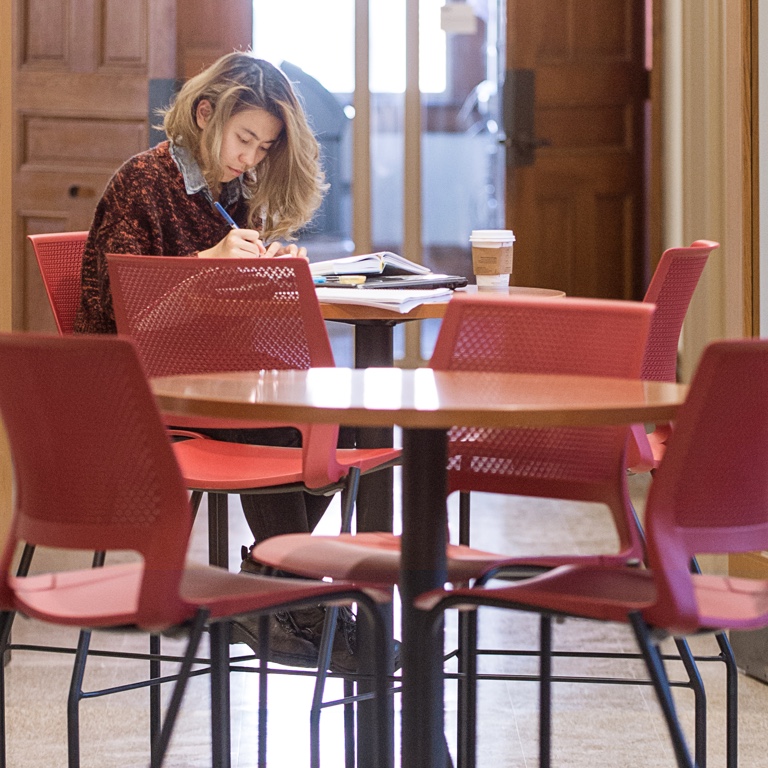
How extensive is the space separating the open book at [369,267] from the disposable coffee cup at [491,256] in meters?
0.11

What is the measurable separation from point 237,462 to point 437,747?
2.61 feet

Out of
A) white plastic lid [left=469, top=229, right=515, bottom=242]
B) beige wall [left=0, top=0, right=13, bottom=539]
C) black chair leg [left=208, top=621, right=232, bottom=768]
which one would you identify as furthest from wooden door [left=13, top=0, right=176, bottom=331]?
black chair leg [left=208, top=621, right=232, bottom=768]

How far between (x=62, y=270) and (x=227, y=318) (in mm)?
688

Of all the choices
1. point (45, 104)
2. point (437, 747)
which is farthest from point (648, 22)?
point (437, 747)

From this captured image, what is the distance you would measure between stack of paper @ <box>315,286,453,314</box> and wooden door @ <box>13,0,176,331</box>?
3.01m

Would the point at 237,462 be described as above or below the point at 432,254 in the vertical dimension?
below

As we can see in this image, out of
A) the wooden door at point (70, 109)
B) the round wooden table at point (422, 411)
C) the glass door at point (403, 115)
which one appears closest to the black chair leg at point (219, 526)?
the round wooden table at point (422, 411)

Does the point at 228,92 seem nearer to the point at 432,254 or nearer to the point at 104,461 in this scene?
the point at 104,461

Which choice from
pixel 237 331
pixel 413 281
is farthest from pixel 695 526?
pixel 413 281

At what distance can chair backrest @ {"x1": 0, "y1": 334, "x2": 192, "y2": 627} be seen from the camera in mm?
1235

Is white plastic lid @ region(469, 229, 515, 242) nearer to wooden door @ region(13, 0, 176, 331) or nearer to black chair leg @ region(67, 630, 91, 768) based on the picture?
black chair leg @ region(67, 630, 91, 768)

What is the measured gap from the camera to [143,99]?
16.0 ft

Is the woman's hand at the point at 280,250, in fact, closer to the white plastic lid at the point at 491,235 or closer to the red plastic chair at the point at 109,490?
the white plastic lid at the point at 491,235

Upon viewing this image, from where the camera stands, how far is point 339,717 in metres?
2.60
